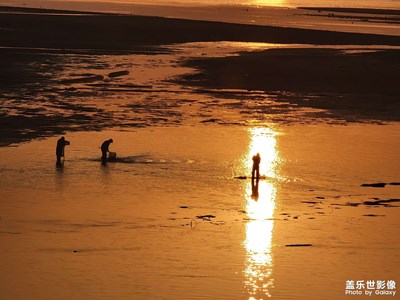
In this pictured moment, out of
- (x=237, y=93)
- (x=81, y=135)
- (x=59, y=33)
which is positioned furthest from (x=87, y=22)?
(x=81, y=135)

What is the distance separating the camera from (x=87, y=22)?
95500 mm

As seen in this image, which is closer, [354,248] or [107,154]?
[354,248]

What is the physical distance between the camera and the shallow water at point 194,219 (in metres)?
19.6

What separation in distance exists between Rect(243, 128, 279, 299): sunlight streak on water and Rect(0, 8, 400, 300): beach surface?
0.06m

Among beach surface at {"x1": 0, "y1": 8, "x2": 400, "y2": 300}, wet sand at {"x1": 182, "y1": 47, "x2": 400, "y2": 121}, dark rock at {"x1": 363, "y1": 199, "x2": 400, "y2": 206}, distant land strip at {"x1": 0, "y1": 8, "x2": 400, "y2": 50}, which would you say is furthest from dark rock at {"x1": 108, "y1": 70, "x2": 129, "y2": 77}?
dark rock at {"x1": 363, "y1": 199, "x2": 400, "y2": 206}

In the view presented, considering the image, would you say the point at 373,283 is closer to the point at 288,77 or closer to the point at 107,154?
the point at 107,154

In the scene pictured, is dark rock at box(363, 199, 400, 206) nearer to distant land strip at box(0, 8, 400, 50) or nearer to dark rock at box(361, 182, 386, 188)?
dark rock at box(361, 182, 386, 188)

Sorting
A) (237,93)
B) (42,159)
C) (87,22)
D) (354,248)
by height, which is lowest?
(354,248)

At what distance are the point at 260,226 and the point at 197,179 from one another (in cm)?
553

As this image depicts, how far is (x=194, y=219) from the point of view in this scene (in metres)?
24.4

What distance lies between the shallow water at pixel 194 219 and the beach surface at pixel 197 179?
0.20 ft

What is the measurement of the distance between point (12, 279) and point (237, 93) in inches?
1236

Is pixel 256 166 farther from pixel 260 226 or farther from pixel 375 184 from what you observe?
pixel 260 226

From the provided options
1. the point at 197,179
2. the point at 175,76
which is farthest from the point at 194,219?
the point at 175,76
